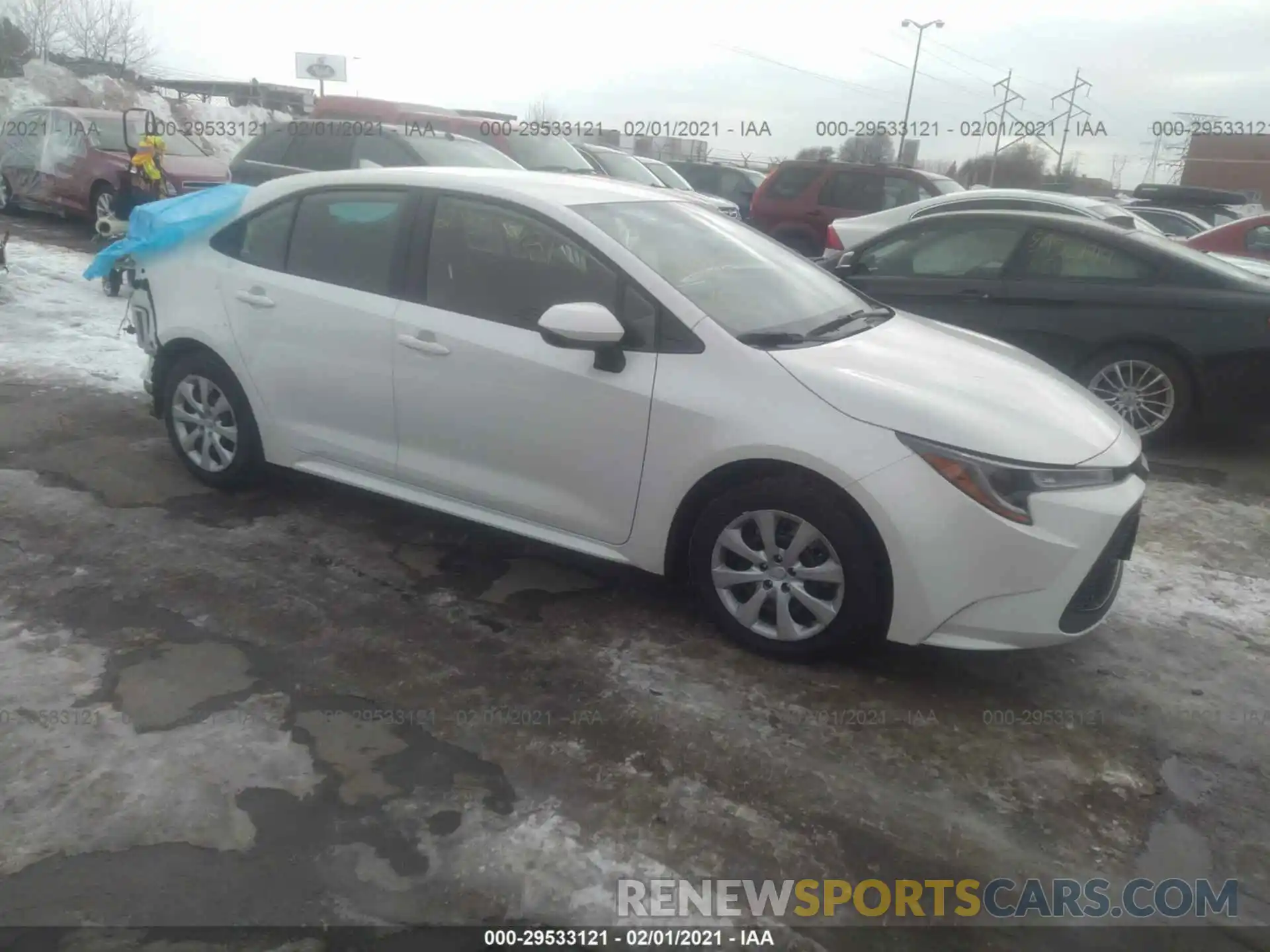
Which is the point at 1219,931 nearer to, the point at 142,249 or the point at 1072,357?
the point at 1072,357

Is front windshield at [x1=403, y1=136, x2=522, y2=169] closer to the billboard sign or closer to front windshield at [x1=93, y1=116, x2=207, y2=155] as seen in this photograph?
front windshield at [x1=93, y1=116, x2=207, y2=155]

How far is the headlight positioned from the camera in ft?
10.2

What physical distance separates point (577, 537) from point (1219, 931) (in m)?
2.37

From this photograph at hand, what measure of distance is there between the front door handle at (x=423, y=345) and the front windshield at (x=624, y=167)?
9707 mm

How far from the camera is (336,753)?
296 cm

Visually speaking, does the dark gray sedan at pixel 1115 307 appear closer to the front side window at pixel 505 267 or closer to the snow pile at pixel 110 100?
the front side window at pixel 505 267

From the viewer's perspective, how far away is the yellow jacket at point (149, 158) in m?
11.7

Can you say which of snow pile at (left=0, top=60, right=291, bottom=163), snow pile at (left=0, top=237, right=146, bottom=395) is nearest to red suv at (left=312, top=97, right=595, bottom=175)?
snow pile at (left=0, top=237, right=146, bottom=395)

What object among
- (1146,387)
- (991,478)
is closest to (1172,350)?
(1146,387)

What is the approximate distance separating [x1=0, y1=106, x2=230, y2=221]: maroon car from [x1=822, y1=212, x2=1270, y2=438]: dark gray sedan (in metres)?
9.76

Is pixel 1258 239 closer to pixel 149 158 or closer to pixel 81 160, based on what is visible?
pixel 149 158

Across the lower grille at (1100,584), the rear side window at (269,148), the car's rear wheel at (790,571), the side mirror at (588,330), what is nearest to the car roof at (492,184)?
the side mirror at (588,330)

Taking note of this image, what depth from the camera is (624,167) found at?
1362cm

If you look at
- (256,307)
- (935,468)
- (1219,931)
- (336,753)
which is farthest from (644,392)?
(1219,931)
